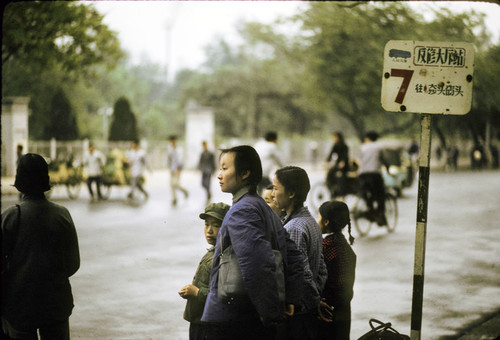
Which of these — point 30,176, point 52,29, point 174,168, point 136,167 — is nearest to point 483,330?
point 30,176

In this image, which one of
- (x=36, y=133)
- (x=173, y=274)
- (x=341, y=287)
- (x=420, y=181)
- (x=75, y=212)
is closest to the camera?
(x=341, y=287)

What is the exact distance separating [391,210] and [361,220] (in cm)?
61

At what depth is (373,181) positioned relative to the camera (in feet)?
40.3

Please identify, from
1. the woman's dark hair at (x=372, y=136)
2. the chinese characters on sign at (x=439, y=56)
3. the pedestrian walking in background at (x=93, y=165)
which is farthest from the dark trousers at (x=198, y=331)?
the pedestrian walking in background at (x=93, y=165)

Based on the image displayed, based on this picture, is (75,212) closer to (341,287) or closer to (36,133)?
(341,287)

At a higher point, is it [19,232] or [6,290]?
[19,232]

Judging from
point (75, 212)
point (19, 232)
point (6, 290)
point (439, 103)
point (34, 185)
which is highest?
point (439, 103)

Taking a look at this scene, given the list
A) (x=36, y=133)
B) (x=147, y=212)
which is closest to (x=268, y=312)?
(x=147, y=212)

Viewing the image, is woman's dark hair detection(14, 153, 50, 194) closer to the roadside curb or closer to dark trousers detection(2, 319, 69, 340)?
dark trousers detection(2, 319, 69, 340)

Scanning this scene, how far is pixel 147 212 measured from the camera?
1623 centimetres

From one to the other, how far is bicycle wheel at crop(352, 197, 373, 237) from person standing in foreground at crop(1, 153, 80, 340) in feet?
29.1

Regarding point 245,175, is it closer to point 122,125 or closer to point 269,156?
point 269,156

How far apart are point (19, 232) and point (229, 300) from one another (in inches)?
48.9

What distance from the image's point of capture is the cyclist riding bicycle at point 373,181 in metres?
12.3
